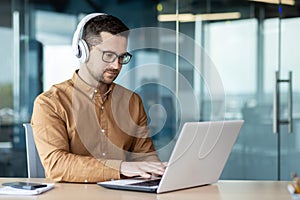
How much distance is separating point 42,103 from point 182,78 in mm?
2409

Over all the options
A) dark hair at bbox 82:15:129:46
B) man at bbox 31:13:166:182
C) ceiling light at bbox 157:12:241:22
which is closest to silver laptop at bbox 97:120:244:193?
man at bbox 31:13:166:182

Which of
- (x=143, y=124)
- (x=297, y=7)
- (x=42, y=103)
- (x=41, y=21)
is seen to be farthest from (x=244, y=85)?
(x=42, y=103)

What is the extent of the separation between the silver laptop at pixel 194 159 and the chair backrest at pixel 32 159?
50cm

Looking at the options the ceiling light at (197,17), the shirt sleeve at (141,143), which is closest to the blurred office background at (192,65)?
the ceiling light at (197,17)

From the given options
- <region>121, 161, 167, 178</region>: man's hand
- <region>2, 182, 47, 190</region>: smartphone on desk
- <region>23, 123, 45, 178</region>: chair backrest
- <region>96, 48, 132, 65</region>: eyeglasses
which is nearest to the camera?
<region>2, 182, 47, 190</region>: smartphone on desk

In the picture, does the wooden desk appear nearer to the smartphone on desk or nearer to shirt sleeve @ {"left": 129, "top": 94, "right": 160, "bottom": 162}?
the smartphone on desk

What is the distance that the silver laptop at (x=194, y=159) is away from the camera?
206cm

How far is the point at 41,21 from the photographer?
490 cm

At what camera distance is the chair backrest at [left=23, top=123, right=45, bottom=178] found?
2652 millimetres

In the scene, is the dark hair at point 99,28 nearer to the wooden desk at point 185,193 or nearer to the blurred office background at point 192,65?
the wooden desk at point 185,193

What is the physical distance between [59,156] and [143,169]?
325 millimetres

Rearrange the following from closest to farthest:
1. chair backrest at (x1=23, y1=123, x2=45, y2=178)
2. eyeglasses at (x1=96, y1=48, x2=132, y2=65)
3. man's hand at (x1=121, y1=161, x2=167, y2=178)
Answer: man's hand at (x1=121, y1=161, x2=167, y2=178) < eyeglasses at (x1=96, y1=48, x2=132, y2=65) < chair backrest at (x1=23, y1=123, x2=45, y2=178)

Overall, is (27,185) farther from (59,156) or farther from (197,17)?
(197,17)

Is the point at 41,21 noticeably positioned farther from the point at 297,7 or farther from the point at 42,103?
the point at 42,103
